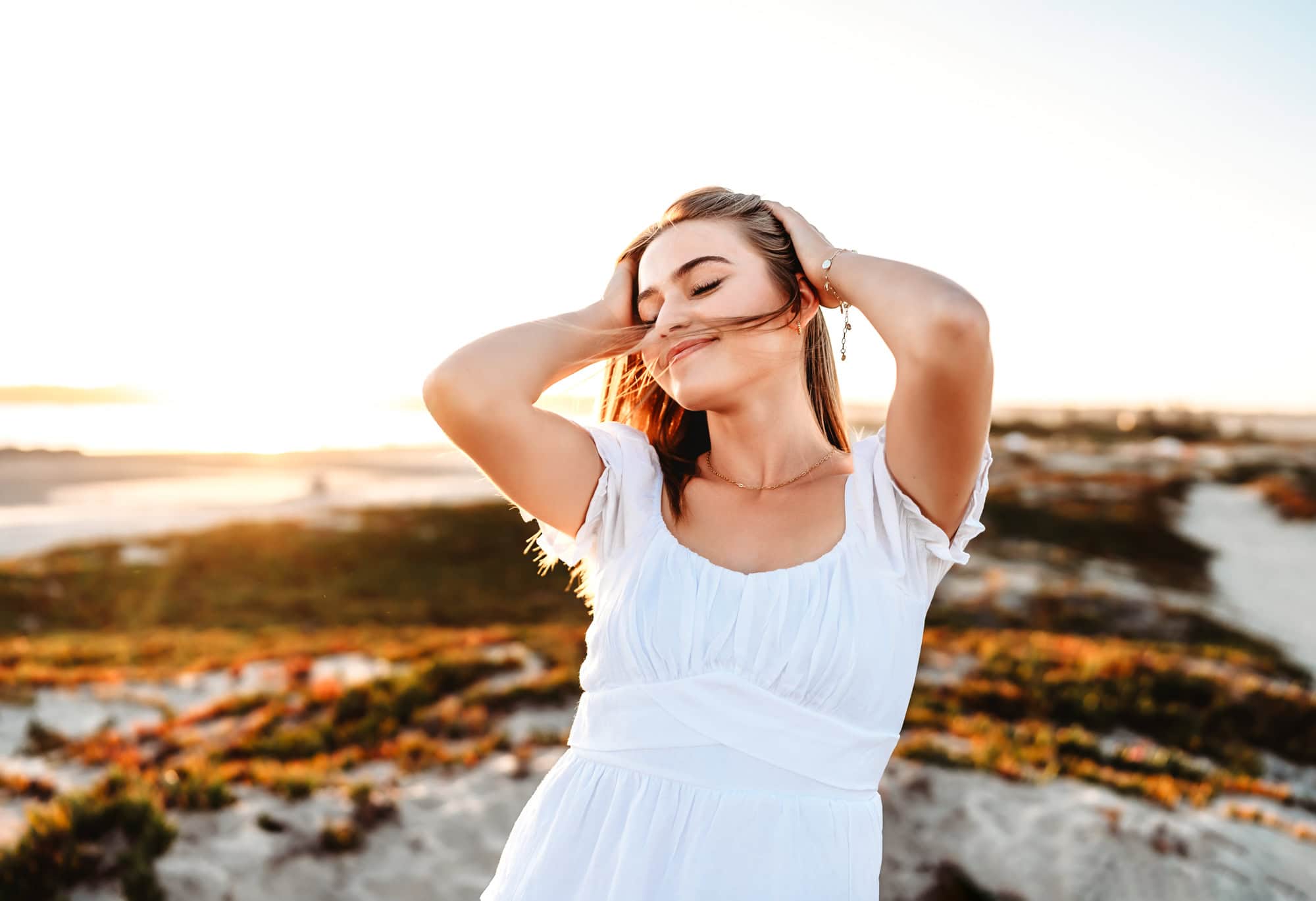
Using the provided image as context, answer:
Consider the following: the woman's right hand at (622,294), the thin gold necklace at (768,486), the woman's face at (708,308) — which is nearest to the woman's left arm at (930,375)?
the woman's face at (708,308)

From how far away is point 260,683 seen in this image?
888 cm

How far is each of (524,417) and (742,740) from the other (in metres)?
0.99

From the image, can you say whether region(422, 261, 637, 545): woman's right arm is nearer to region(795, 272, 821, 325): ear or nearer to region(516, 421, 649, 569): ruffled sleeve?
region(516, 421, 649, 569): ruffled sleeve

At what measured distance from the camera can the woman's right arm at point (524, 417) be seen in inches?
101

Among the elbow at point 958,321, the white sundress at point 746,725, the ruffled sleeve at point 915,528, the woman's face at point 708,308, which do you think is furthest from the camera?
the woman's face at point 708,308

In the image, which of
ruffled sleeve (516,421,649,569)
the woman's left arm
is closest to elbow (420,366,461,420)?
ruffled sleeve (516,421,649,569)

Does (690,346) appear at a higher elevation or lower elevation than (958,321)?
lower

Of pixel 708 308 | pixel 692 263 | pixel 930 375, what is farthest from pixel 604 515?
pixel 930 375

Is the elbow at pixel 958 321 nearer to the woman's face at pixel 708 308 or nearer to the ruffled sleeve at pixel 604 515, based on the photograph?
the woman's face at pixel 708 308

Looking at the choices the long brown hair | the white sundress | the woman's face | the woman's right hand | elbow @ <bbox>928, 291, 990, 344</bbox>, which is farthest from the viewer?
the woman's right hand

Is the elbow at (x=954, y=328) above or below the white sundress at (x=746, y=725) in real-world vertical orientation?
above

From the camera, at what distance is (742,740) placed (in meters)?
2.26

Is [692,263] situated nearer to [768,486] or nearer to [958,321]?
[768,486]

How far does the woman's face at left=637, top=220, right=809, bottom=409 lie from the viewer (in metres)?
2.69
